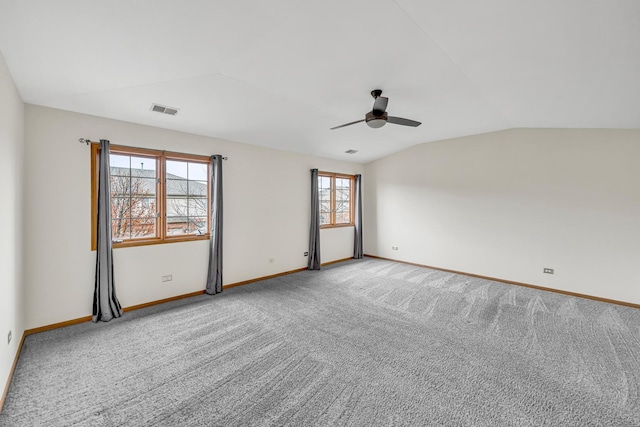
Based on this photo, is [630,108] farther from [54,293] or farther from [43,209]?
[54,293]

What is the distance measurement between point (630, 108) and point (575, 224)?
1.92 meters

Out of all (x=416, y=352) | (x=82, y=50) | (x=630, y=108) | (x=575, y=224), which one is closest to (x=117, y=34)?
(x=82, y=50)

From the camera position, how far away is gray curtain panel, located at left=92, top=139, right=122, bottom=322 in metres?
3.28

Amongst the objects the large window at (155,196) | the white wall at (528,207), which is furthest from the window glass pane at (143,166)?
the white wall at (528,207)

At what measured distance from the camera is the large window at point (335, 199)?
6.61 m

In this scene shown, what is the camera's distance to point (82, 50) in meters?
2.14

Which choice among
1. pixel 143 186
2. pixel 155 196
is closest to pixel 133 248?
pixel 155 196

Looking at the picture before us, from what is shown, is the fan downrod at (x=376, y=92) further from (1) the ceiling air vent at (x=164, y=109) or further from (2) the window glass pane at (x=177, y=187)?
(2) the window glass pane at (x=177, y=187)

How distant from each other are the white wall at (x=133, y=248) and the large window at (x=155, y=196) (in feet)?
0.41

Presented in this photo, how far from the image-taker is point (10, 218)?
2.36m

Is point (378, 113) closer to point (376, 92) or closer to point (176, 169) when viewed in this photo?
point (376, 92)

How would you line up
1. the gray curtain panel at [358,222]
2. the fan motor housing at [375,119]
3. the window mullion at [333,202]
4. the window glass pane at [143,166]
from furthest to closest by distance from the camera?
the gray curtain panel at [358,222] → the window mullion at [333,202] → the window glass pane at [143,166] → the fan motor housing at [375,119]

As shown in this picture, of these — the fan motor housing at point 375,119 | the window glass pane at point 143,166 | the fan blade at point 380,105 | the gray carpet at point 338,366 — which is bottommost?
the gray carpet at point 338,366

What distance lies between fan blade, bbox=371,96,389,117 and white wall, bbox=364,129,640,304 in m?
3.36
